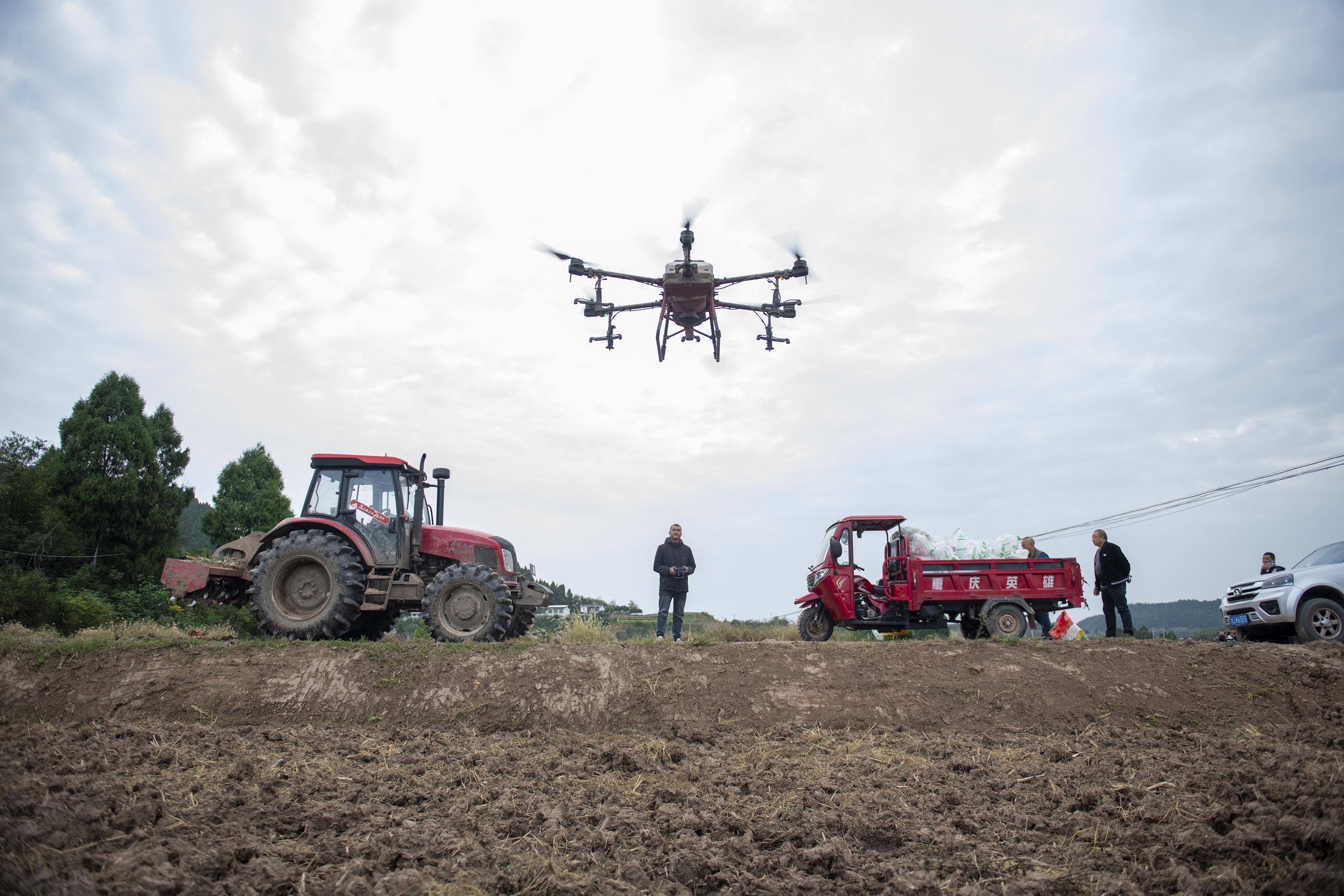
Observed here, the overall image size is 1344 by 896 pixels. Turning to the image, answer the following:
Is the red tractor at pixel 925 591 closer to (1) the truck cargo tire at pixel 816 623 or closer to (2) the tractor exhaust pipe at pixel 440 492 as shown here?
(1) the truck cargo tire at pixel 816 623

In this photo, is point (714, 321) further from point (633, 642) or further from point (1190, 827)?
point (1190, 827)

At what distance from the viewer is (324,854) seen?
3191 mm

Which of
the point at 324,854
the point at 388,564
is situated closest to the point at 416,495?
the point at 388,564

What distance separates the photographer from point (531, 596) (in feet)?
30.7

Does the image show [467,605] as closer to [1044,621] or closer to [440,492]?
[440,492]

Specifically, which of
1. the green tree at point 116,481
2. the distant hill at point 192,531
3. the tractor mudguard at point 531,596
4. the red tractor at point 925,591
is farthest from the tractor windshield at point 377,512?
the green tree at point 116,481

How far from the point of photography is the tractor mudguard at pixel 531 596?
927 cm

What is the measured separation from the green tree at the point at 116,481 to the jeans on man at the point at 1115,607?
1189 inches

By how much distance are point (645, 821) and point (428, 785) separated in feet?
4.99

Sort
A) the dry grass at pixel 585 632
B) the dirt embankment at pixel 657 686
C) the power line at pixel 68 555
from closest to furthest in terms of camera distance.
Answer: the dirt embankment at pixel 657 686 < the dry grass at pixel 585 632 < the power line at pixel 68 555

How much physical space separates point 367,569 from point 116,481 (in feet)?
76.8

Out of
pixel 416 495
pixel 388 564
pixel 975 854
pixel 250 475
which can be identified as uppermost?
pixel 250 475

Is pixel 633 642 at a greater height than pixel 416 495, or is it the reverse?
pixel 416 495

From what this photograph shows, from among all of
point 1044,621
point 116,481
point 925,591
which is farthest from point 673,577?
point 116,481
